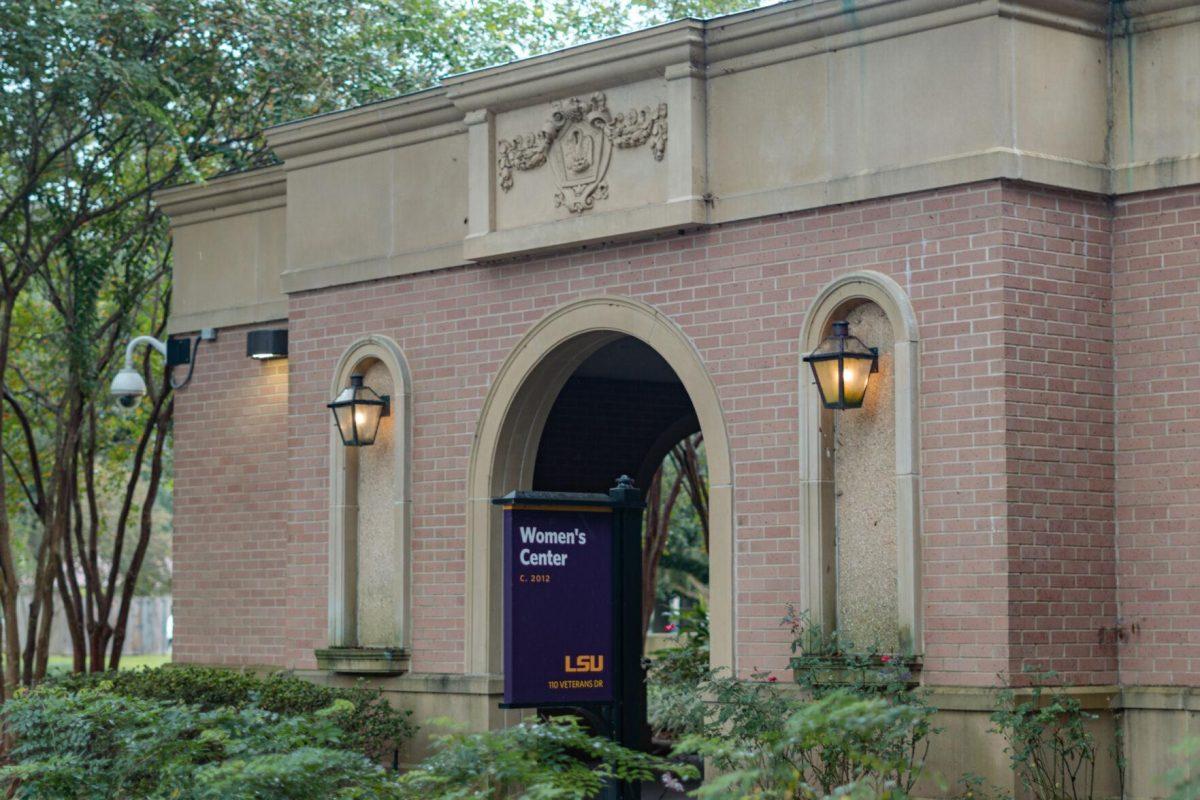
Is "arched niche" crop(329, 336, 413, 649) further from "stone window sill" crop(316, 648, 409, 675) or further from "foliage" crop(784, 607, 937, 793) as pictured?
"foliage" crop(784, 607, 937, 793)

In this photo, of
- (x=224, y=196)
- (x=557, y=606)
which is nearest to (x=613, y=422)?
(x=224, y=196)

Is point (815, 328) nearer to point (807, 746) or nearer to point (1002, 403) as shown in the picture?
point (1002, 403)

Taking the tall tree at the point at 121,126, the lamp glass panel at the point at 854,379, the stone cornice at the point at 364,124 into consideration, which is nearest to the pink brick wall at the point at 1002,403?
the lamp glass panel at the point at 854,379

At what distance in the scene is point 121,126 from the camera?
17.5 meters

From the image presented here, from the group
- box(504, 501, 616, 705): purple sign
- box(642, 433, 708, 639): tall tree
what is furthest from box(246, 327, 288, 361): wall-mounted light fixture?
box(504, 501, 616, 705): purple sign

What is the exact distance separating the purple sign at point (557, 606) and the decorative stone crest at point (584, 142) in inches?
110

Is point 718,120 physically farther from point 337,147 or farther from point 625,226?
point 337,147

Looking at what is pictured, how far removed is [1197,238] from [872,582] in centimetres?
273

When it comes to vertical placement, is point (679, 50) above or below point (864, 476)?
above

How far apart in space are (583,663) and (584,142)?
12.6 feet

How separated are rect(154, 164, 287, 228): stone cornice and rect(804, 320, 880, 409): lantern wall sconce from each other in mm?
6149

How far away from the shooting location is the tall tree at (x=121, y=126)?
1600 cm

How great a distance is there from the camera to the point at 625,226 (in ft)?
39.5

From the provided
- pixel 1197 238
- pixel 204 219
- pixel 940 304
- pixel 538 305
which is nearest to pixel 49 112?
pixel 204 219
